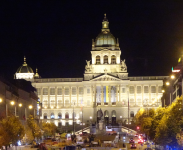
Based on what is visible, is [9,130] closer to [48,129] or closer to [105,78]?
[48,129]

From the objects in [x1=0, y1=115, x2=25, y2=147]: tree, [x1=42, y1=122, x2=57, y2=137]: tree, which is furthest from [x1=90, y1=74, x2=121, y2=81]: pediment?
[x1=0, y1=115, x2=25, y2=147]: tree

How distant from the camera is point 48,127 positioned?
14012 cm

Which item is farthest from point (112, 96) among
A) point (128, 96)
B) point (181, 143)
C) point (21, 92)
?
point (181, 143)

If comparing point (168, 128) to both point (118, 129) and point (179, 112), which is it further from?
point (118, 129)

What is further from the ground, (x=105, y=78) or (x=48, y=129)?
(x=105, y=78)

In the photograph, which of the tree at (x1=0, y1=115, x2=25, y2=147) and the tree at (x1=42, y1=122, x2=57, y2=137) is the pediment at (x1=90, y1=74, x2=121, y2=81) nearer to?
the tree at (x1=42, y1=122, x2=57, y2=137)

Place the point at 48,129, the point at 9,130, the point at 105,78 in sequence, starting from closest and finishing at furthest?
the point at 9,130
the point at 48,129
the point at 105,78

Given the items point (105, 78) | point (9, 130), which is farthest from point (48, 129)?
point (105, 78)

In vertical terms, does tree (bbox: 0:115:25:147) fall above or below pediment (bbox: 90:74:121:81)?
below

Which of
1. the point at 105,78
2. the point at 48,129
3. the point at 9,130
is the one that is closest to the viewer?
the point at 9,130

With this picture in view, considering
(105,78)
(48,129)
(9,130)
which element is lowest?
(48,129)

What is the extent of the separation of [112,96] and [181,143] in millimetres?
136370

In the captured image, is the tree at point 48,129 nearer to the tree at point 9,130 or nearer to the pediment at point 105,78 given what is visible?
the tree at point 9,130

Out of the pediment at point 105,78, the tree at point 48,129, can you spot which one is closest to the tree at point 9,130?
the tree at point 48,129
